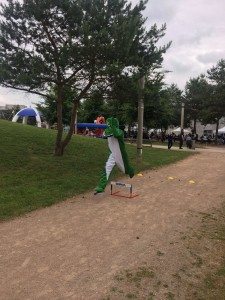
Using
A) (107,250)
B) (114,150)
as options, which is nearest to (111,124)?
(114,150)

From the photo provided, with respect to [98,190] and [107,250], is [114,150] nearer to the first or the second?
[98,190]

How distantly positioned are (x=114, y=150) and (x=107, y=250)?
175 inches

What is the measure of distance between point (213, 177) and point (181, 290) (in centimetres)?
958

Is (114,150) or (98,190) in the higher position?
(114,150)

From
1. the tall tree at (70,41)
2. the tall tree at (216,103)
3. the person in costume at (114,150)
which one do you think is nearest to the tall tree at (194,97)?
the tall tree at (216,103)

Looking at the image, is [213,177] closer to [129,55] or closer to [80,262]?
[129,55]

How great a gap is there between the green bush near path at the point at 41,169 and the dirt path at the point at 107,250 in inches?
25.8

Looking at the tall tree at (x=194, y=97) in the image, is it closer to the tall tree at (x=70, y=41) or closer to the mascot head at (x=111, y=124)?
the tall tree at (x=70, y=41)

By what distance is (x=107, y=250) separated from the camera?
17.2 ft

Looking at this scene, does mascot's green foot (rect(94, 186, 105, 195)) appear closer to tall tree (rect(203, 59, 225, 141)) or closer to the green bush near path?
the green bush near path

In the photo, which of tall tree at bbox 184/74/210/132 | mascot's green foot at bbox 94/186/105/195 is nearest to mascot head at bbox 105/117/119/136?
mascot's green foot at bbox 94/186/105/195

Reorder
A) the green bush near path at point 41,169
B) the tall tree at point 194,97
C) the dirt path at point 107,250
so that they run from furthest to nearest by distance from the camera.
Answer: the tall tree at point 194,97, the green bush near path at point 41,169, the dirt path at point 107,250

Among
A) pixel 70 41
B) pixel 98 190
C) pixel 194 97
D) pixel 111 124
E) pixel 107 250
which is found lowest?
pixel 107 250

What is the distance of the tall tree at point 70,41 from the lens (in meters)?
10.9
